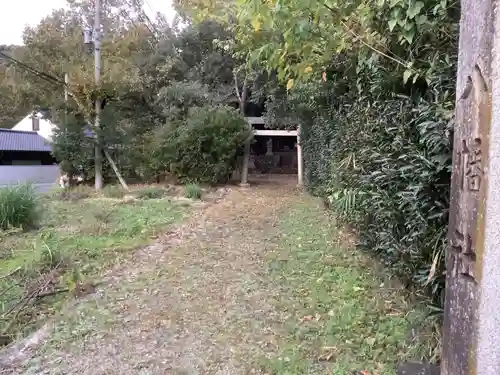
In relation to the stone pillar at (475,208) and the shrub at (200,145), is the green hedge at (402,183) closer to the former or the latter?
the stone pillar at (475,208)

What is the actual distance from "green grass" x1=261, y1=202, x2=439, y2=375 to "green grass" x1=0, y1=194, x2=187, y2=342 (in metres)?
2.03

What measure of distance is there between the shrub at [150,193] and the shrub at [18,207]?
433 centimetres

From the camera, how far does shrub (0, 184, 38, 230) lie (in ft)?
21.3

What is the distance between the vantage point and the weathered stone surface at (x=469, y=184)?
1421mm

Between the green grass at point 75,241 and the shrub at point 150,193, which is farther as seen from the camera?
the shrub at point 150,193

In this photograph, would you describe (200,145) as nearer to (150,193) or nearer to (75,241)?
(150,193)

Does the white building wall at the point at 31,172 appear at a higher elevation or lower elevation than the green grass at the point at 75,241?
higher

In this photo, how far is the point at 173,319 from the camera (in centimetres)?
336

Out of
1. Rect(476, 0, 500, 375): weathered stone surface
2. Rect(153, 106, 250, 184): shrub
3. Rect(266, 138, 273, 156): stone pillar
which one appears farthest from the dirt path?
Rect(266, 138, 273, 156): stone pillar

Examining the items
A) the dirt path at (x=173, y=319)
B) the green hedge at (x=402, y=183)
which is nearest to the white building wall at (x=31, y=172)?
the dirt path at (x=173, y=319)

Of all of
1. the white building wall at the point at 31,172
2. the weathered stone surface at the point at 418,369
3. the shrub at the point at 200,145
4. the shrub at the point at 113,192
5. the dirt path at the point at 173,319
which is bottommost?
the dirt path at the point at 173,319

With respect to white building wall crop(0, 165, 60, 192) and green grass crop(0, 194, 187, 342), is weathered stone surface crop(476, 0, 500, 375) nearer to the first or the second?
green grass crop(0, 194, 187, 342)

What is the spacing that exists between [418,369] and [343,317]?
1074 millimetres

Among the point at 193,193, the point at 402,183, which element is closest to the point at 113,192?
the point at 193,193
